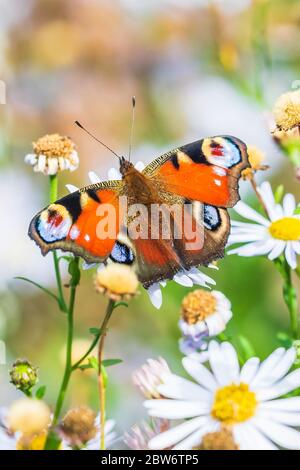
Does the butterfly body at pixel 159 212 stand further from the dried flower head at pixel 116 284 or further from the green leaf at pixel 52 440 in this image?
the green leaf at pixel 52 440

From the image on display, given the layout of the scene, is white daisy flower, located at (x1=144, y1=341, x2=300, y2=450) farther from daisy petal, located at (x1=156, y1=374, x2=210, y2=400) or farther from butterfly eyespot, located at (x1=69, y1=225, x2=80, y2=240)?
butterfly eyespot, located at (x1=69, y1=225, x2=80, y2=240)

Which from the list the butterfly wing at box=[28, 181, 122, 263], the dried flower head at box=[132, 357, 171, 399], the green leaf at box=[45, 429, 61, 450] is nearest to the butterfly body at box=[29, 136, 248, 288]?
Result: the butterfly wing at box=[28, 181, 122, 263]

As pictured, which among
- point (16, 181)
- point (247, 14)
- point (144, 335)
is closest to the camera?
point (144, 335)

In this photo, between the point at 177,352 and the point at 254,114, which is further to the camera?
the point at 254,114

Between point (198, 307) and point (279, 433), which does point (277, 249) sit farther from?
point (279, 433)

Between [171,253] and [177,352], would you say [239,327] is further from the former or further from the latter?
[171,253]

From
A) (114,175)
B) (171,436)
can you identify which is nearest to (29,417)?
(171,436)

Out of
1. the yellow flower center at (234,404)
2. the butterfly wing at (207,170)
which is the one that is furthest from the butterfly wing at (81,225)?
the yellow flower center at (234,404)
